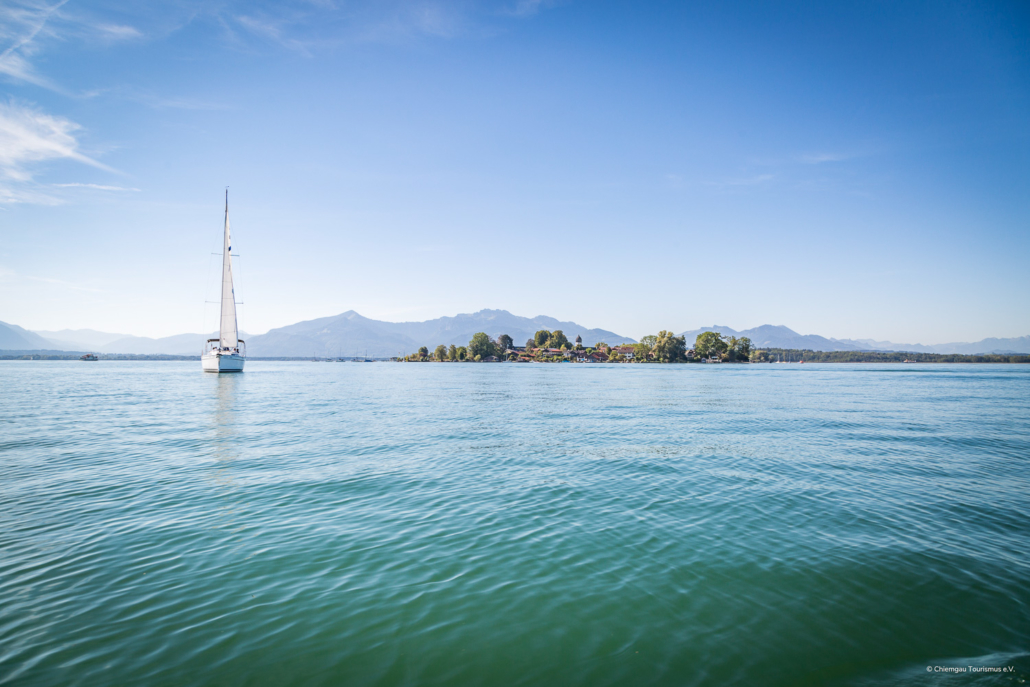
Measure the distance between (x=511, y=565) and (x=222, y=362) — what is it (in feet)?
305

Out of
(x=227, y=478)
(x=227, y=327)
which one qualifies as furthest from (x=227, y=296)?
(x=227, y=478)

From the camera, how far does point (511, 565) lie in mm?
9219

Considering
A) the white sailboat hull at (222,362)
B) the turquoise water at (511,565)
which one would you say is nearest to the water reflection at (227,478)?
the turquoise water at (511,565)

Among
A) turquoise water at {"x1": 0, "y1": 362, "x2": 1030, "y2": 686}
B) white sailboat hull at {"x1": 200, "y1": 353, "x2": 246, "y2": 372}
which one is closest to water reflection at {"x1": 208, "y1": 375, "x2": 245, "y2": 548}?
turquoise water at {"x1": 0, "y1": 362, "x2": 1030, "y2": 686}

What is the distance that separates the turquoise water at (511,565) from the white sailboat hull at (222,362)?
70993 millimetres

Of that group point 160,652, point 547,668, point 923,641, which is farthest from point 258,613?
point 923,641

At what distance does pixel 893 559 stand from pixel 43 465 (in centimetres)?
2649

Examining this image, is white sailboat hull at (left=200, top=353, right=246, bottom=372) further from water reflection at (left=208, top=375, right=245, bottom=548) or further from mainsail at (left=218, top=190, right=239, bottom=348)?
water reflection at (left=208, top=375, right=245, bottom=548)

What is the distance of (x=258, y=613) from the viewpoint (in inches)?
292

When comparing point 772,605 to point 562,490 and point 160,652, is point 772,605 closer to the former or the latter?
point 562,490

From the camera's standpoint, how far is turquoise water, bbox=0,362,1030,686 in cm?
635

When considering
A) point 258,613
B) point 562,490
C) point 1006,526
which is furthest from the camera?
point 562,490

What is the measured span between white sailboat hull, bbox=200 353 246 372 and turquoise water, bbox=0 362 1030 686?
71.0 metres

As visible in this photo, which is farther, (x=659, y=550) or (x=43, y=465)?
(x=43, y=465)
